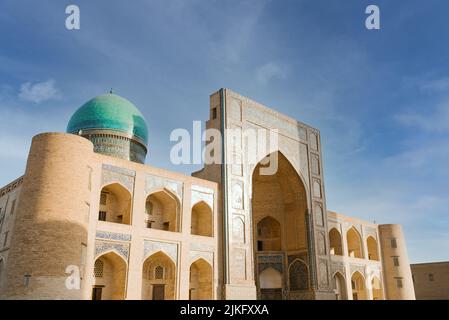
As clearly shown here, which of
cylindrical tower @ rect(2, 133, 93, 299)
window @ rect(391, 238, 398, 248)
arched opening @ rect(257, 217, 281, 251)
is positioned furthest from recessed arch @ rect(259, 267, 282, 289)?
cylindrical tower @ rect(2, 133, 93, 299)

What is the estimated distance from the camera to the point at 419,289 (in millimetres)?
27953

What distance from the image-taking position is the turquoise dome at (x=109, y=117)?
17031 millimetres

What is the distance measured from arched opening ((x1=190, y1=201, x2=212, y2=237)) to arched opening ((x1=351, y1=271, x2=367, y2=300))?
10.9m

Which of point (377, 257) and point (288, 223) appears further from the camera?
point (377, 257)

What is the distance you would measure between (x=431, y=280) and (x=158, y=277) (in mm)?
20852

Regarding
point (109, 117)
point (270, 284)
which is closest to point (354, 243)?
point (270, 284)

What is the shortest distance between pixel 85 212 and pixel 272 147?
8487 mm

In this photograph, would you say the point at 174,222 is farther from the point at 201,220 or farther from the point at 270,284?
the point at 270,284

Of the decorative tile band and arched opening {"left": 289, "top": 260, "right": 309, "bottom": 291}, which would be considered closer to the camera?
the decorative tile band

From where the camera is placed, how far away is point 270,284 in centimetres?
1861

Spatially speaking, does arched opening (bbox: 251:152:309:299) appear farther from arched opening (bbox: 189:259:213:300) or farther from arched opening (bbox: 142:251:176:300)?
arched opening (bbox: 142:251:176:300)

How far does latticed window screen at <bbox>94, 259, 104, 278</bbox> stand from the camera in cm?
1259

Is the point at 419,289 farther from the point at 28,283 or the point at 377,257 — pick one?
the point at 28,283

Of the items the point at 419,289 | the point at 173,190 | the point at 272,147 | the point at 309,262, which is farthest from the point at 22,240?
the point at 419,289
